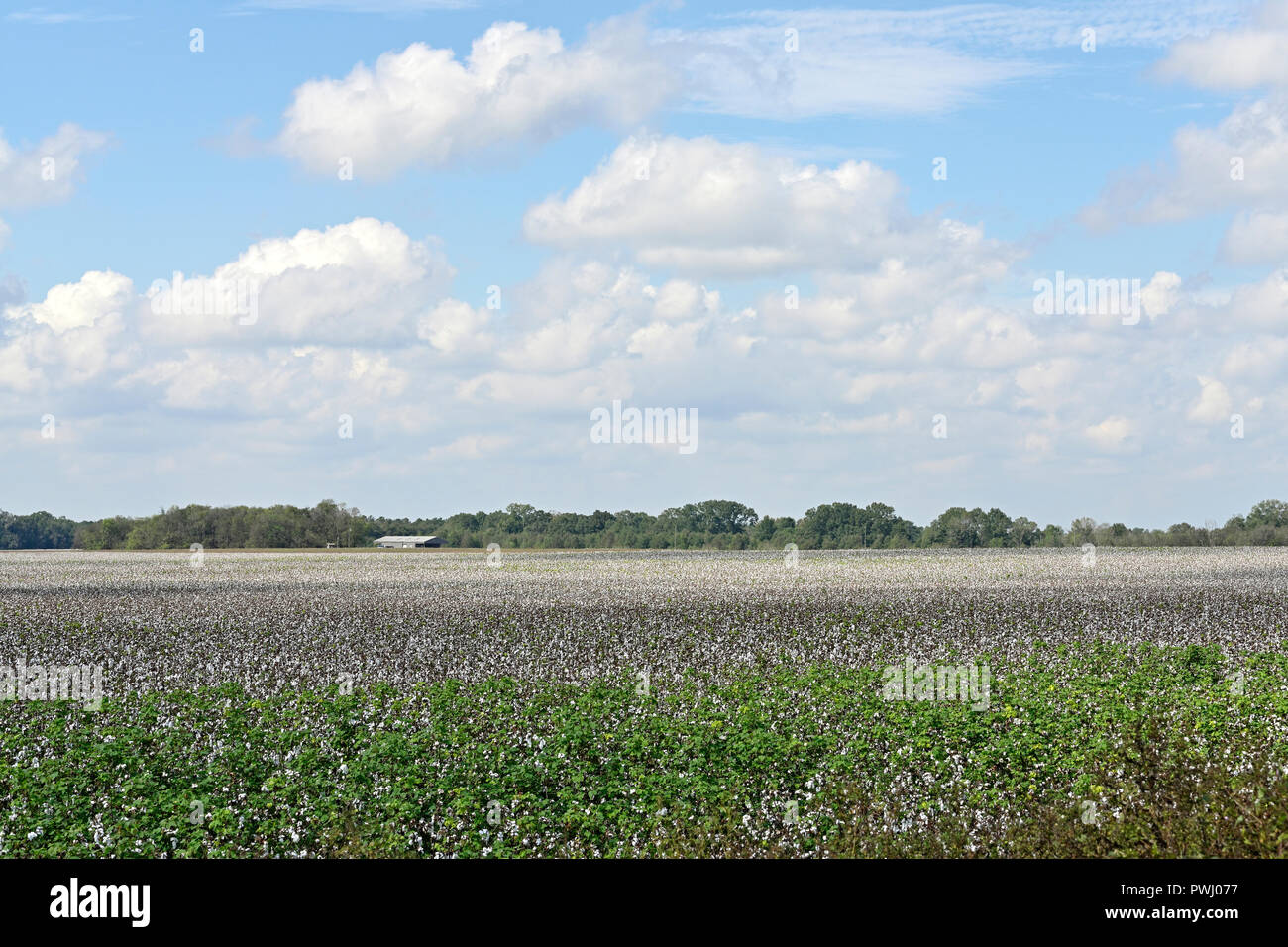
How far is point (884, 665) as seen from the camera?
885 inches

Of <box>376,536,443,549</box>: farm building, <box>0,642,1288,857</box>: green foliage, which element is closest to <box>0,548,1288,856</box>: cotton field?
<box>0,642,1288,857</box>: green foliage

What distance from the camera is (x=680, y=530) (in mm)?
141750

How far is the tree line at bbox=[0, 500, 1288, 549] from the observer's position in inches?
4811

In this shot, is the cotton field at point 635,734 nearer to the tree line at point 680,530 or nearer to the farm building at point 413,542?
the tree line at point 680,530

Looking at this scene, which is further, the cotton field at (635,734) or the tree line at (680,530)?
the tree line at (680,530)

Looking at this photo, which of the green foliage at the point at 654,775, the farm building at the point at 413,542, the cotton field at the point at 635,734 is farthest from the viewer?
the farm building at the point at 413,542

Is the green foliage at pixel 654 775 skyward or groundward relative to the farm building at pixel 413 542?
groundward

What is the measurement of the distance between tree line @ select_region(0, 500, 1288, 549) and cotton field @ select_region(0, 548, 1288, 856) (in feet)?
306

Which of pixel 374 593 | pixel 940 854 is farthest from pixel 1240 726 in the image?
pixel 374 593

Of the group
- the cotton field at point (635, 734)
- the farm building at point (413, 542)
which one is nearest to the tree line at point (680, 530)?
the farm building at point (413, 542)

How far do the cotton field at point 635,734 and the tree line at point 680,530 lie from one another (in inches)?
3669

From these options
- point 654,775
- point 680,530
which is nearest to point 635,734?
point 654,775

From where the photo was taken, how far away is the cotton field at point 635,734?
11683 mm
